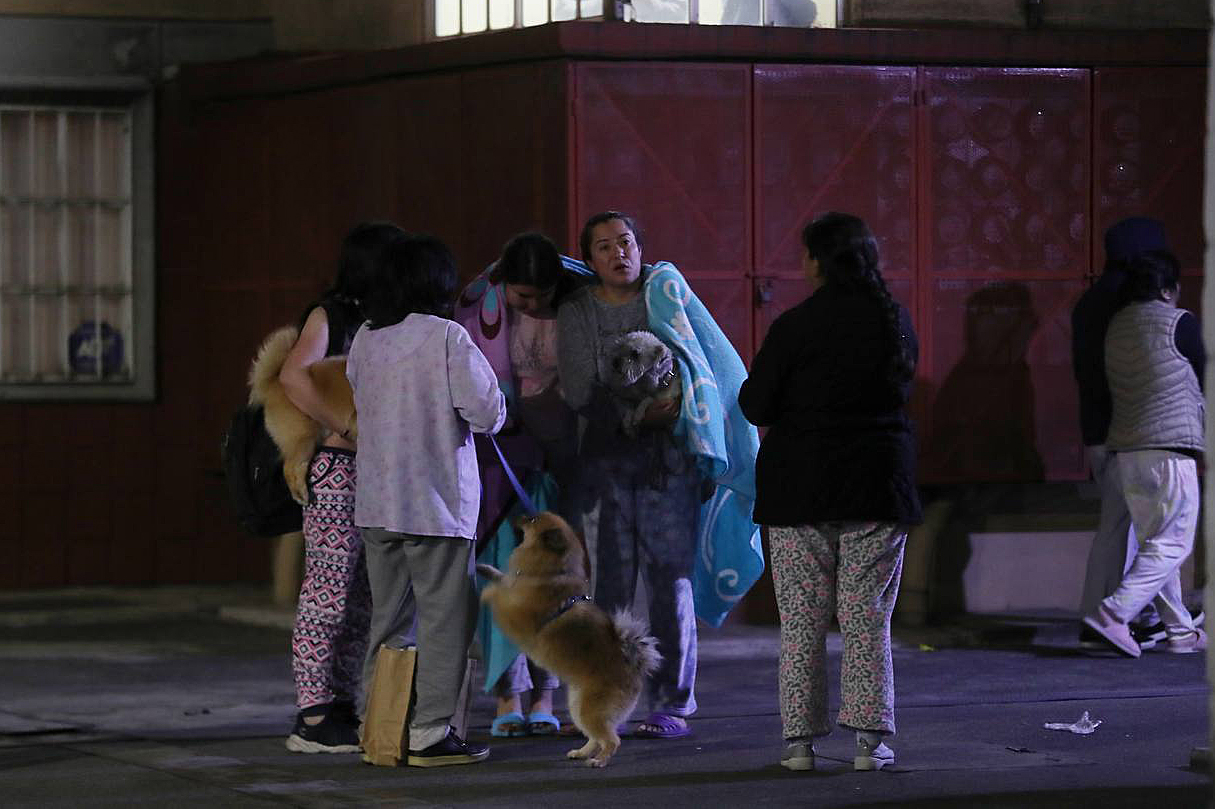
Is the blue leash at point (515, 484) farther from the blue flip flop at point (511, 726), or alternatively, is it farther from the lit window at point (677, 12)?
the lit window at point (677, 12)

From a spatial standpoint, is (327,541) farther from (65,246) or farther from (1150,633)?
(65,246)

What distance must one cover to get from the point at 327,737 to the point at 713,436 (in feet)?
5.94

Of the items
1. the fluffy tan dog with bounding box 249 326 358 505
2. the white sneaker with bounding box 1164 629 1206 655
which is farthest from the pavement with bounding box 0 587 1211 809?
the fluffy tan dog with bounding box 249 326 358 505

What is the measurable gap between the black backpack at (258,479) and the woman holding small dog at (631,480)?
113cm

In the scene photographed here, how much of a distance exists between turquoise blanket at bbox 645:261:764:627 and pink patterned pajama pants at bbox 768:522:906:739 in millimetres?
837

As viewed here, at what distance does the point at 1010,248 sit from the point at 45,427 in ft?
19.5

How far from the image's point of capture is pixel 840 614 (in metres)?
7.63

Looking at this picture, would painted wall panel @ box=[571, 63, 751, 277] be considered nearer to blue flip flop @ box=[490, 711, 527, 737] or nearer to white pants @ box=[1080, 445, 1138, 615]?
white pants @ box=[1080, 445, 1138, 615]

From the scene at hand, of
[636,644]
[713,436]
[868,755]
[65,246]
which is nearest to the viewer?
[868,755]

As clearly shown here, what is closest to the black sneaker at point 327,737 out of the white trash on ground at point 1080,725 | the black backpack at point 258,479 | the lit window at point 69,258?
the black backpack at point 258,479

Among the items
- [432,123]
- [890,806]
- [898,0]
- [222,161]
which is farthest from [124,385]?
[890,806]

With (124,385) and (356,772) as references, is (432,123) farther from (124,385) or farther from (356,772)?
(356,772)

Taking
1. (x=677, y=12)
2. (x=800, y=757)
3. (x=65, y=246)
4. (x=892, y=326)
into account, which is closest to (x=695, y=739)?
(x=800, y=757)

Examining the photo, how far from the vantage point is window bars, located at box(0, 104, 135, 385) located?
45.0ft
